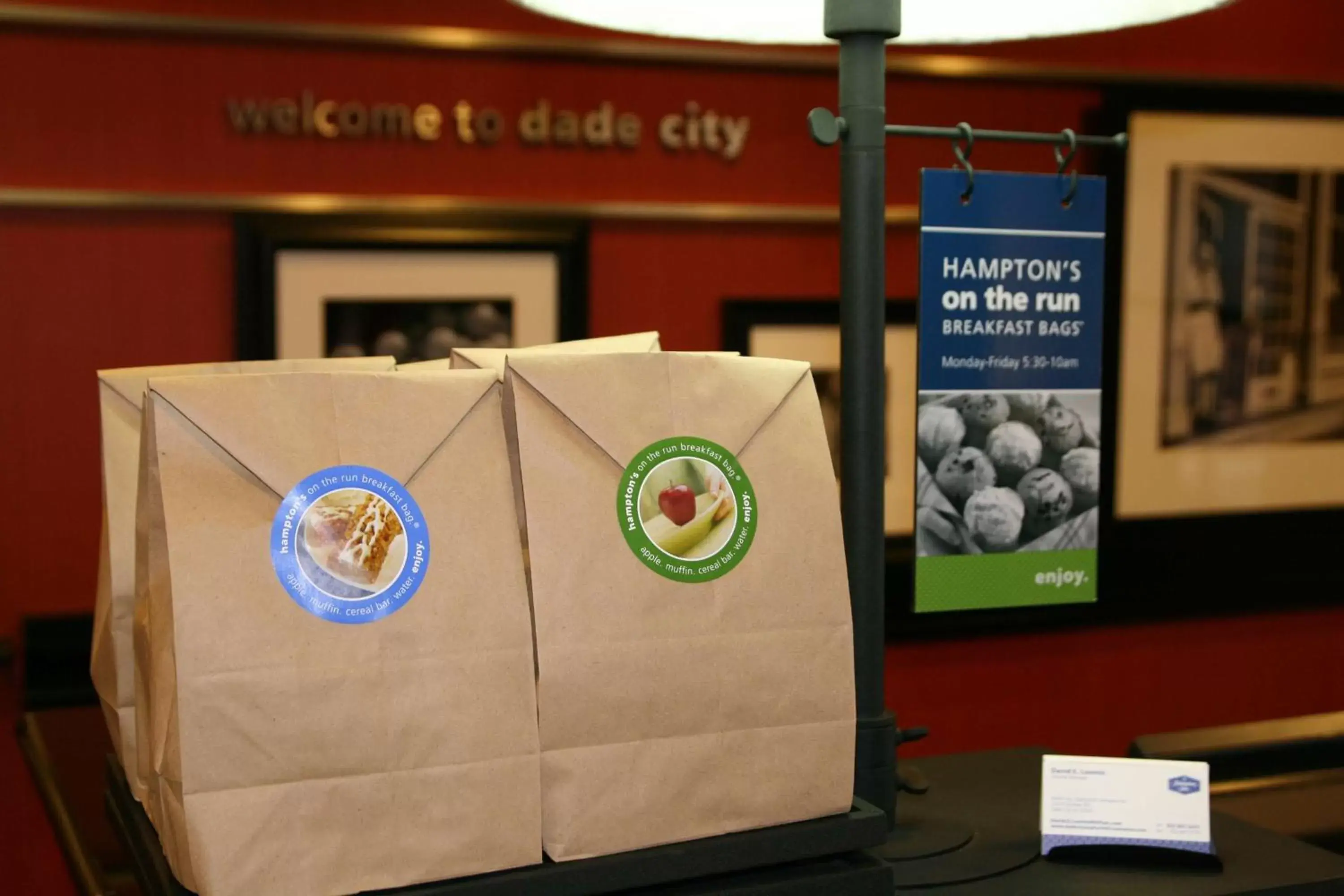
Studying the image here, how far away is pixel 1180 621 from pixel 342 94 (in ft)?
6.95

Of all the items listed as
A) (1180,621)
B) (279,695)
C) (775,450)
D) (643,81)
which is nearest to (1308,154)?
(1180,621)

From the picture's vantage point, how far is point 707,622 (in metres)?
0.79

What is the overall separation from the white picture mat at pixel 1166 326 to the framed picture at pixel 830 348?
1.71ft

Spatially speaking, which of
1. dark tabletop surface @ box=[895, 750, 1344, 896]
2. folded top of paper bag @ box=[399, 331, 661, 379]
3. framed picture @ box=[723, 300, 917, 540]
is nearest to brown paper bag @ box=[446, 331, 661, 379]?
folded top of paper bag @ box=[399, 331, 661, 379]

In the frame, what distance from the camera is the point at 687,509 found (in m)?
0.80

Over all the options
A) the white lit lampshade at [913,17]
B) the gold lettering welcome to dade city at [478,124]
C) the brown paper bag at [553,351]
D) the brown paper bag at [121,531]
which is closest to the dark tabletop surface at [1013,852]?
the brown paper bag at [121,531]

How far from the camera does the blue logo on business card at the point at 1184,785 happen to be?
1.07 meters

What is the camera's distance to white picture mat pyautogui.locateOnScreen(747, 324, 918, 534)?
108 inches

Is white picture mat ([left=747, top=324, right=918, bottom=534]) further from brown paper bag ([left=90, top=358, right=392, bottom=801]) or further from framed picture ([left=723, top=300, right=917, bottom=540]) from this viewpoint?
brown paper bag ([left=90, top=358, right=392, bottom=801])

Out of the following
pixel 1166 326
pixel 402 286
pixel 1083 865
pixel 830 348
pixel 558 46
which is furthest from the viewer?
pixel 1166 326

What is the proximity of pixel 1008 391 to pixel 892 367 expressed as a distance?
162cm

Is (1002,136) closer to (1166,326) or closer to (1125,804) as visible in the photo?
(1125,804)

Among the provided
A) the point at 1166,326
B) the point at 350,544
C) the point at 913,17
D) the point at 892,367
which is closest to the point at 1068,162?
the point at 913,17

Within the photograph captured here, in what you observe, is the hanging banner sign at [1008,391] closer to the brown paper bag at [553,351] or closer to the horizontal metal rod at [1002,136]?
the horizontal metal rod at [1002,136]
